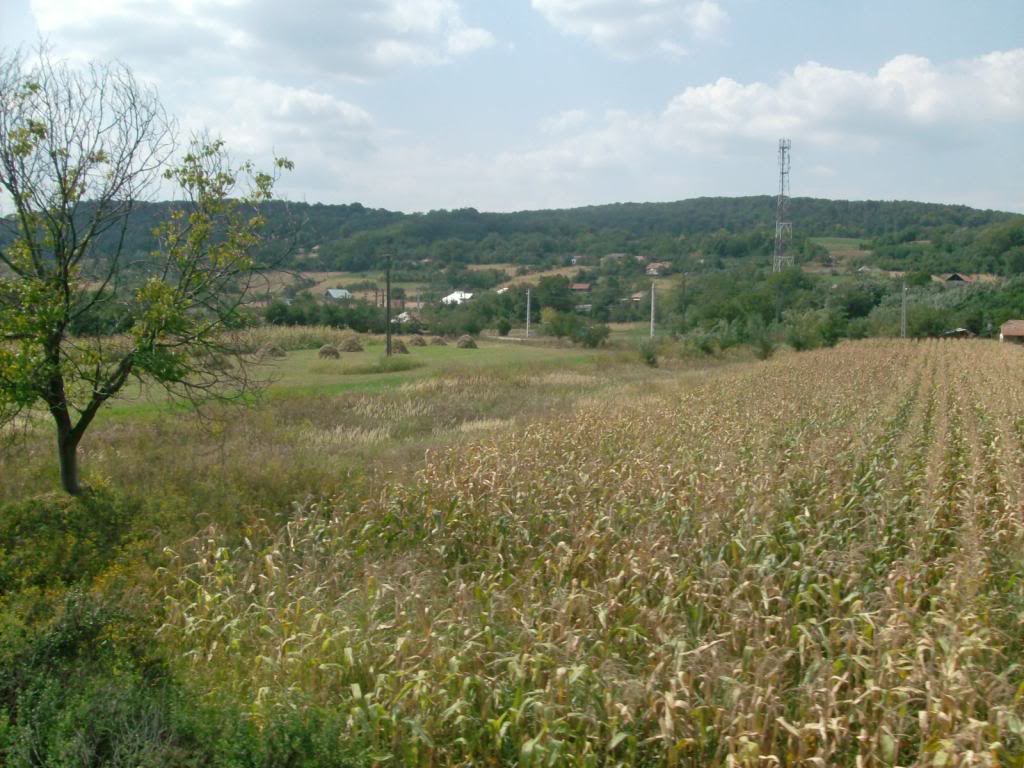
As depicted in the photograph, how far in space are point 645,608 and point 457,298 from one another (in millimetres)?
78946

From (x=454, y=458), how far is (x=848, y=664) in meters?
7.87

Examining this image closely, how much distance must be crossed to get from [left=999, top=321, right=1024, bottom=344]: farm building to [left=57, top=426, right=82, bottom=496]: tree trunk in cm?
6068

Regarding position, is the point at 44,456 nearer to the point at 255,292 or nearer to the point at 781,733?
the point at 255,292

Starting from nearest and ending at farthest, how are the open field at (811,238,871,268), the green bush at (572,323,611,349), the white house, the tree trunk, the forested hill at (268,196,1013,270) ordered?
the tree trunk → the green bush at (572,323,611,349) → the white house → the open field at (811,238,871,268) → the forested hill at (268,196,1013,270)

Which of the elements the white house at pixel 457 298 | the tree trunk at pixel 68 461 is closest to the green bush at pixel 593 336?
the white house at pixel 457 298

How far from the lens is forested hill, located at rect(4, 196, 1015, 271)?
10175cm

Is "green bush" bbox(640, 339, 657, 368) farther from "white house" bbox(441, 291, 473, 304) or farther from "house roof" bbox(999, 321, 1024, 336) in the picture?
"white house" bbox(441, 291, 473, 304)

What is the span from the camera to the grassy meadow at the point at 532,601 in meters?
5.07

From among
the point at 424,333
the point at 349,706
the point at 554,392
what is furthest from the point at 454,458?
the point at 424,333

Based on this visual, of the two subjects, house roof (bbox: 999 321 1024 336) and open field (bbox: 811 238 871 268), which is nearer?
house roof (bbox: 999 321 1024 336)

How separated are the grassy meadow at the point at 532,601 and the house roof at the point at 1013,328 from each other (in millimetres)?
49484

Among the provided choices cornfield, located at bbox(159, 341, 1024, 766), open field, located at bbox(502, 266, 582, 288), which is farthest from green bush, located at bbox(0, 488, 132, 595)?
open field, located at bbox(502, 266, 582, 288)

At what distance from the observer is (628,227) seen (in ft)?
424

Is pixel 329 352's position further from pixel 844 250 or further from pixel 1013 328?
pixel 844 250
